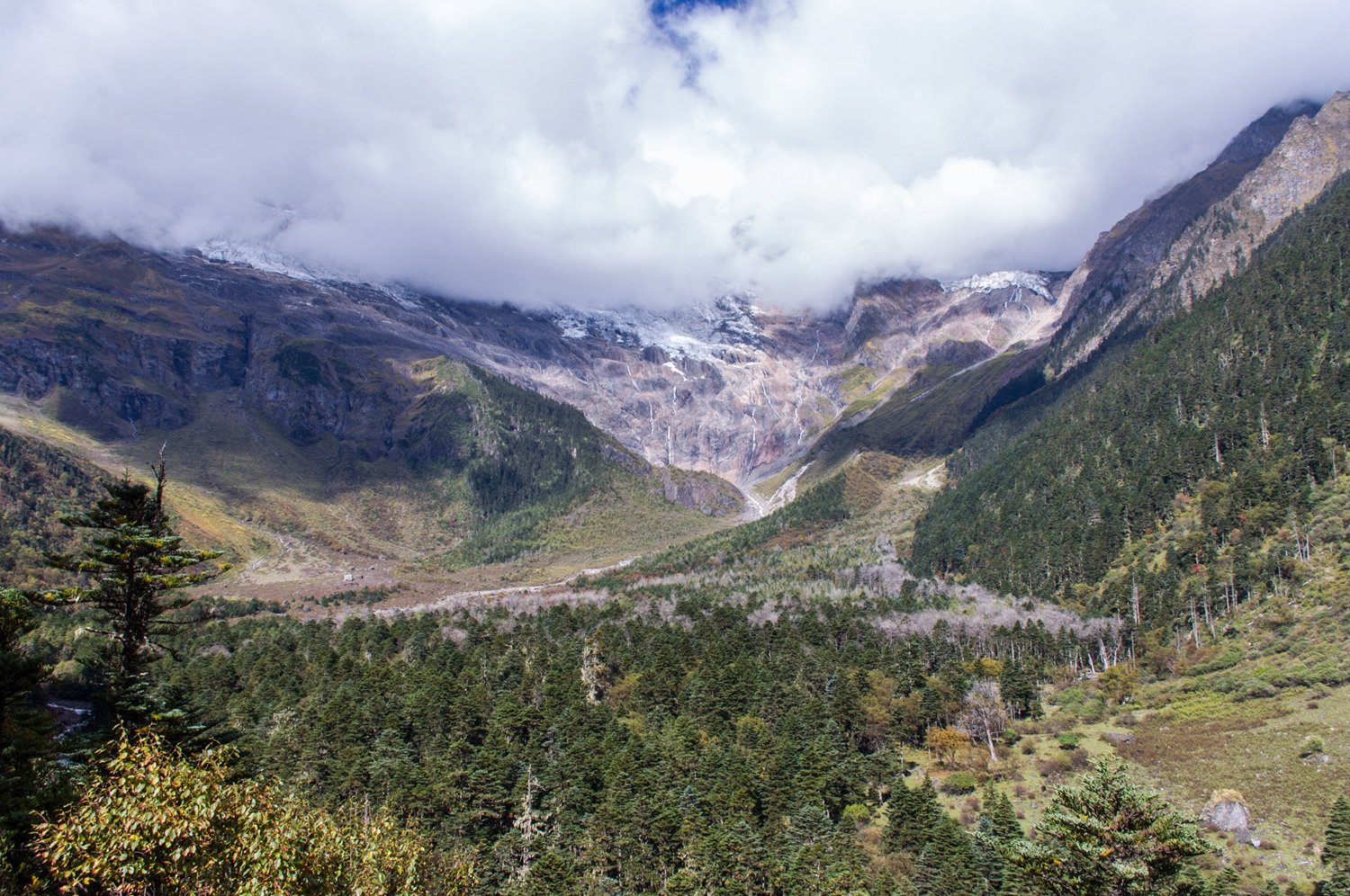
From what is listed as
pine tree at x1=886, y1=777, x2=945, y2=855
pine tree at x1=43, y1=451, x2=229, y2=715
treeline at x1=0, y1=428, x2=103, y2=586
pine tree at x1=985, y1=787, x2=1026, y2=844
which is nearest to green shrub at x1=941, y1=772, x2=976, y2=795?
pine tree at x1=886, y1=777, x2=945, y2=855

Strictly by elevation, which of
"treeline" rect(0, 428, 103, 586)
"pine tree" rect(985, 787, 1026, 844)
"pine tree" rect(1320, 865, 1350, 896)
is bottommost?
"pine tree" rect(985, 787, 1026, 844)

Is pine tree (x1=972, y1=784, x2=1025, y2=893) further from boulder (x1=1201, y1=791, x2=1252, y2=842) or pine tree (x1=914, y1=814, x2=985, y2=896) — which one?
boulder (x1=1201, y1=791, x2=1252, y2=842)

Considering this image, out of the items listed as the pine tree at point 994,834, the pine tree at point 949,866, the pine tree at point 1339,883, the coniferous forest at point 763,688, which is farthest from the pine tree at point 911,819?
the pine tree at point 1339,883

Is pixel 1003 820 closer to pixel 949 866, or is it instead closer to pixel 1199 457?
pixel 949 866

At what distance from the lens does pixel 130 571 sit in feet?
97.9

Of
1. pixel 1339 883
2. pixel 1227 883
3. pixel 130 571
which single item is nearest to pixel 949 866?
pixel 1227 883

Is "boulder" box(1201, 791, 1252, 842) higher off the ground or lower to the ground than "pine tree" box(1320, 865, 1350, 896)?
lower

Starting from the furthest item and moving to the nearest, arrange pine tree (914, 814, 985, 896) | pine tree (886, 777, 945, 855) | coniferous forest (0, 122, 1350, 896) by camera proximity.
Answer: pine tree (886, 777, 945, 855) < pine tree (914, 814, 985, 896) < coniferous forest (0, 122, 1350, 896)

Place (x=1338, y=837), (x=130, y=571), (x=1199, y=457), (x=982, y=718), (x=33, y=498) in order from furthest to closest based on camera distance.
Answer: (x=33, y=498) < (x=1199, y=457) < (x=982, y=718) < (x=1338, y=837) < (x=130, y=571)

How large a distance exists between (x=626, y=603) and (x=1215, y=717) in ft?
310

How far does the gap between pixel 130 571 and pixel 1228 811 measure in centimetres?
8219

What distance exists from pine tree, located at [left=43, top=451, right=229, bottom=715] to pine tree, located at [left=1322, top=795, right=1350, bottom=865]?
71684 millimetres

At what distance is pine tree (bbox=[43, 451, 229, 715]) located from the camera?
94.7ft

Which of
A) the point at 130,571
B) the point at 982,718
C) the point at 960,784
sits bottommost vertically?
the point at 960,784
